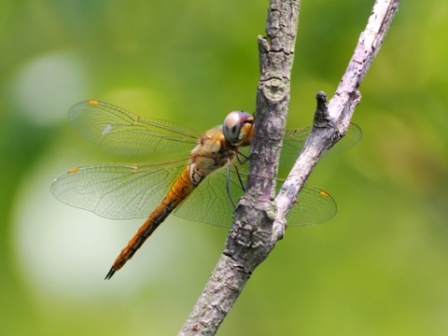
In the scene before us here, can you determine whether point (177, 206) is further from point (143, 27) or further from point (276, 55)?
point (276, 55)

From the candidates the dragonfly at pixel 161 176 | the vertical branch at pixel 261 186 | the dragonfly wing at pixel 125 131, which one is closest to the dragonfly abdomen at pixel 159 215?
the dragonfly at pixel 161 176

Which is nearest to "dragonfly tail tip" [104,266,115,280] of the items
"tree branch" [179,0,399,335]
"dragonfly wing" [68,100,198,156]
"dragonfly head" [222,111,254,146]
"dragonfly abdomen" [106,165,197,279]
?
"dragonfly abdomen" [106,165,197,279]

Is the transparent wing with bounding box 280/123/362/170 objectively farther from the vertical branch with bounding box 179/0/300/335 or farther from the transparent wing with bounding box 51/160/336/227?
the vertical branch with bounding box 179/0/300/335

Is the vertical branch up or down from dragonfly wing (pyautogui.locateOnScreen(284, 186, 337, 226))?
down

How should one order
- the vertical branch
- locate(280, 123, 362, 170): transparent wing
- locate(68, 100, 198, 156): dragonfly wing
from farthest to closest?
locate(68, 100, 198, 156): dragonfly wing → locate(280, 123, 362, 170): transparent wing → the vertical branch

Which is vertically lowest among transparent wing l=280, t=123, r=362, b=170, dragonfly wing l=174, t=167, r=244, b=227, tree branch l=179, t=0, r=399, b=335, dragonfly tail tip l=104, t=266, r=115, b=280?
dragonfly tail tip l=104, t=266, r=115, b=280

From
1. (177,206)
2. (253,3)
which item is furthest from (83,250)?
(253,3)

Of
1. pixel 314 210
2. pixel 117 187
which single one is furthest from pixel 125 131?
pixel 314 210

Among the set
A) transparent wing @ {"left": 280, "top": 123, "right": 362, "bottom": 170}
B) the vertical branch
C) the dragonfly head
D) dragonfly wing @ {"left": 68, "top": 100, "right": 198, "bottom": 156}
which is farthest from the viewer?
dragonfly wing @ {"left": 68, "top": 100, "right": 198, "bottom": 156}
